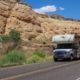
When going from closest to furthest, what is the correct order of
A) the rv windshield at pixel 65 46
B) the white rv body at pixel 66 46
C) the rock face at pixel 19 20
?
the white rv body at pixel 66 46 < the rv windshield at pixel 65 46 < the rock face at pixel 19 20

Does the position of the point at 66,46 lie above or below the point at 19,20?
below

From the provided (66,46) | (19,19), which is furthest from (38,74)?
(19,19)

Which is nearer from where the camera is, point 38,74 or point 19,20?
point 38,74

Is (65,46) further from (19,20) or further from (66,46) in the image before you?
(19,20)

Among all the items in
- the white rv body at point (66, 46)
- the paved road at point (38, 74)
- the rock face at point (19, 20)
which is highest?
the rock face at point (19, 20)

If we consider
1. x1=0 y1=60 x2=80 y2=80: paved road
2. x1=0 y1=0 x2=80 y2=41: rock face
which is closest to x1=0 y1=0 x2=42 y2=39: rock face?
x1=0 y1=0 x2=80 y2=41: rock face

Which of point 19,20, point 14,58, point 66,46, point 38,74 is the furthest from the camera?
point 19,20

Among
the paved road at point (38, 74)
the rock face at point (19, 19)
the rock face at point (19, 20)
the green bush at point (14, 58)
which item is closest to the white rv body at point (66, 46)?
the green bush at point (14, 58)

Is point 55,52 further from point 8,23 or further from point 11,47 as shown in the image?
point 8,23

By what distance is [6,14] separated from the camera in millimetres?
65938

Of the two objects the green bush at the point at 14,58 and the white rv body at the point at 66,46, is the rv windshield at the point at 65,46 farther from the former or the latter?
the green bush at the point at 14,58

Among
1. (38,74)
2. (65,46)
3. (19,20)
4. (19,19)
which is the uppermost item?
(19,19)

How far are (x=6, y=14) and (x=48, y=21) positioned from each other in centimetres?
2518

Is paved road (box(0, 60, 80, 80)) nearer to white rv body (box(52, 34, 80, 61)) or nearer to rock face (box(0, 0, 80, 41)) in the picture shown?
white rv body (box(52, 34, 80, 61))
